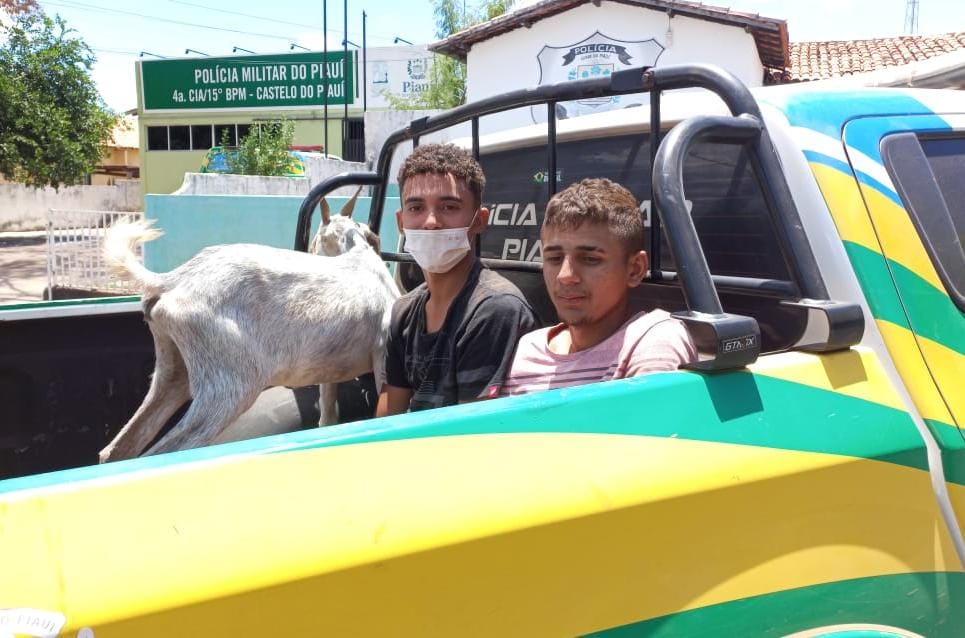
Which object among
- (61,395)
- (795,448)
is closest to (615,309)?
(795,448)

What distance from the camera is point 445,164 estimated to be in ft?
7.65

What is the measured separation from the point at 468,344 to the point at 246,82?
30.1m

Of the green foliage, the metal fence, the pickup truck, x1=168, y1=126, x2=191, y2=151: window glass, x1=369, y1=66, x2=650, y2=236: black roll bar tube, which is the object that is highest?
x1=168, y1=126, x2=191, y2=151: window glass

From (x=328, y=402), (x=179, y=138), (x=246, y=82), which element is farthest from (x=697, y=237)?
(x=179, y=138)

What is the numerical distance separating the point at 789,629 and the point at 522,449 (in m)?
0.58

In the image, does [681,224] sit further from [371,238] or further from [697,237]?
[371,238]

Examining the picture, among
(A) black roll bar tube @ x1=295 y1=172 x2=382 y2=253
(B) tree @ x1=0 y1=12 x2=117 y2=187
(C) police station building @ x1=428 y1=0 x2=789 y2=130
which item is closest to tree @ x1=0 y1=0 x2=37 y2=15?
(B) tree @ x1=0 y1=12 x2=117 y2=187

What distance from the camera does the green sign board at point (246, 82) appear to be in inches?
1128

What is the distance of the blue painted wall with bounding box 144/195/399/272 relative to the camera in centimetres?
1196

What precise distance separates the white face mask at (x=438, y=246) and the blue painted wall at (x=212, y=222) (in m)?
9.62

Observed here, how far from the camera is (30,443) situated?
8.83ft

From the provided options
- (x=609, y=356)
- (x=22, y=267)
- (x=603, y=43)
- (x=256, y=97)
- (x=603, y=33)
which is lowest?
(x=22, y=267)

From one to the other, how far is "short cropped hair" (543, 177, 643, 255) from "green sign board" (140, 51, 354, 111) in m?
27.5

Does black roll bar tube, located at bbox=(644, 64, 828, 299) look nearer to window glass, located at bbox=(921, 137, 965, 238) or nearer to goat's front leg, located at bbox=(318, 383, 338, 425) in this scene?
window glass, located at bbox=(921, 137, 965, 238)
